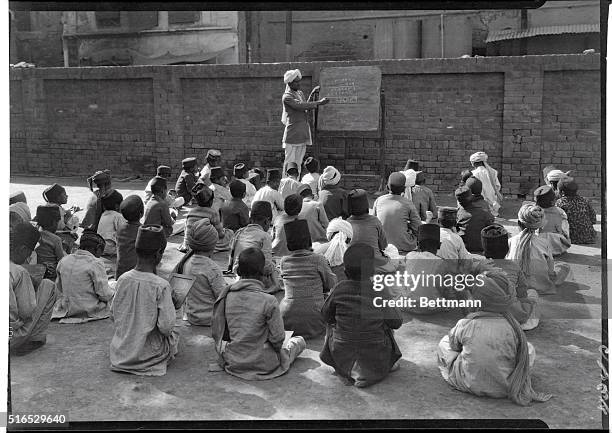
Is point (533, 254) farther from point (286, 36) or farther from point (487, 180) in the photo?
point (286, 36)

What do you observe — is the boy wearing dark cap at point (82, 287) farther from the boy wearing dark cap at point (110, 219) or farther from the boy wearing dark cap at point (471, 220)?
the boy wearing dark cap at point (471, 220)

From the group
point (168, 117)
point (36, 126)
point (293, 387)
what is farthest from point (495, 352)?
point (36, 126)

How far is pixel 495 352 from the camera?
4.36m

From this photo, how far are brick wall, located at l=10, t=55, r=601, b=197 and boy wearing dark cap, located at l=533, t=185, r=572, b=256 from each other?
2.96 metres

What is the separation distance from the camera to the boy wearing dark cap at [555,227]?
7.35 m

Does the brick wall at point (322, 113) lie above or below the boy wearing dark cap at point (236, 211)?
above

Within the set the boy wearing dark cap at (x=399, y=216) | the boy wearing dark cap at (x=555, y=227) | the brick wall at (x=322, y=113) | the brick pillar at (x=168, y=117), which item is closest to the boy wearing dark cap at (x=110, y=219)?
the boy wearing dark cap at (x=399, y=216)

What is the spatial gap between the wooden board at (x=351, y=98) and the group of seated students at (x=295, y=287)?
170 inches

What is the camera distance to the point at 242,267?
4.79 metres

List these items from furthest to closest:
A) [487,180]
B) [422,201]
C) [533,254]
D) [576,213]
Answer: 1. [487,180]
2. [422,201]
3. [576,213]
4. [533,254]

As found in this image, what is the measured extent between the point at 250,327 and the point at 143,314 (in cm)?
74

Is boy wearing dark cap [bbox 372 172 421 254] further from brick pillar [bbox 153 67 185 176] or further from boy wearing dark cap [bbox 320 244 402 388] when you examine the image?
brick pillar [bbox 153 67 185 176]

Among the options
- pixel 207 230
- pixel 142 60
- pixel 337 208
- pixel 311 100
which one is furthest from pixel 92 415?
pixel 142 60

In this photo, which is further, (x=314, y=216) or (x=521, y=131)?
(x=521, y=131)
